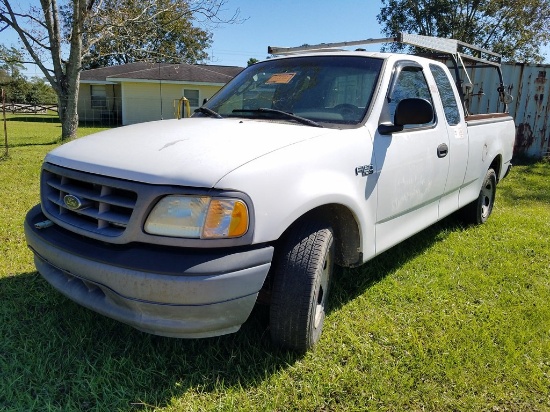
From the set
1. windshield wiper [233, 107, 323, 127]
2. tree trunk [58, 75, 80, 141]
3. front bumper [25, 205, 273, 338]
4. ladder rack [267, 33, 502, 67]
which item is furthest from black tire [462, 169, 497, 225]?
tree trunk [58, 75, 80, 141]

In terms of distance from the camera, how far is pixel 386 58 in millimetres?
3367

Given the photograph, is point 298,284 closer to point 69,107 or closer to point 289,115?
point 289,115

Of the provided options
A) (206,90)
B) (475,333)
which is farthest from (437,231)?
(206,90)

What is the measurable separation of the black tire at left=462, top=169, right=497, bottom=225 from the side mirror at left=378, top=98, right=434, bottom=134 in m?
2.47

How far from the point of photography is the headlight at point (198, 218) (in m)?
2.05

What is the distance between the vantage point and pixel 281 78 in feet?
11.4

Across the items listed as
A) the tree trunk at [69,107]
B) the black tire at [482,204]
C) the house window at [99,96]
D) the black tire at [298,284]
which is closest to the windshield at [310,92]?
the black tire at [298,284]

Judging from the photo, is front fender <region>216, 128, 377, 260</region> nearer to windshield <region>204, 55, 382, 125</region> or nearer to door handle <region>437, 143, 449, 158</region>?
windshield <region>204, 55, 382, 125</region>

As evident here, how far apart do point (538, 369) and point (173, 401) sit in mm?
2136

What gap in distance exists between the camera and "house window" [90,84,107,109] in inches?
1128

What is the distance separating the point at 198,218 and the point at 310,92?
1617 mm

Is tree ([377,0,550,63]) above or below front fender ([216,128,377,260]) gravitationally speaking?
above

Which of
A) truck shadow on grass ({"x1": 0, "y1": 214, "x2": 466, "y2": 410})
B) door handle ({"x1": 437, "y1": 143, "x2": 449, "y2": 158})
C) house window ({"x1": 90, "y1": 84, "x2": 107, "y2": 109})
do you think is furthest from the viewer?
house window ({"x1": 90, "y1": 84, "x2": 107, "y2": 109})

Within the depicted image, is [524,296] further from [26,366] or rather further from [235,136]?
[26,366]
